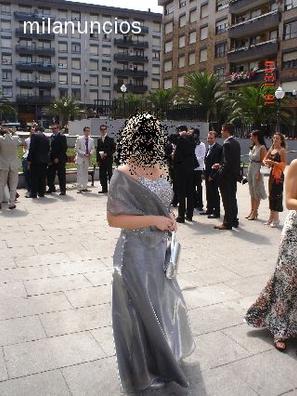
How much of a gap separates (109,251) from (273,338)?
124 inches

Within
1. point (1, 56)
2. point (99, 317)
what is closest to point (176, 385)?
point (99, 317)

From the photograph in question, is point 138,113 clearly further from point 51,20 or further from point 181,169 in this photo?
point 51,20

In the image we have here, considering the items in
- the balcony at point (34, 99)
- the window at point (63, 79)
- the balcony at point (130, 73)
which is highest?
the balcony at point (130, 73)

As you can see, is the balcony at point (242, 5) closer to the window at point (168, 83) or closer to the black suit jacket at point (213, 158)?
the window at point (168, 83)

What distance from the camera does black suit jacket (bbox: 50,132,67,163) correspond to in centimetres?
1117

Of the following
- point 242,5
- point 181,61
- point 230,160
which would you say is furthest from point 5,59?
point 230,160

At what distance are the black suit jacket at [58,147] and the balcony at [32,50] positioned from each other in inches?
2572

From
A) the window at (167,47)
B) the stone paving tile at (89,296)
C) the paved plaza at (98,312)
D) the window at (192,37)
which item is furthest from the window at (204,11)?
the stone paving tile at (89,296)

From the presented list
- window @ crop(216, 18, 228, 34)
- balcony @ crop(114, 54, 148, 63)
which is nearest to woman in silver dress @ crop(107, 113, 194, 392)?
window @ crop(216, 18, 228, 34)

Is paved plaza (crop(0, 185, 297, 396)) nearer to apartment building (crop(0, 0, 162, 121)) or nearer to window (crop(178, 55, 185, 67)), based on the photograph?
window (crop(178, 55, 185, 67))

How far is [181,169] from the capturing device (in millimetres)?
8211

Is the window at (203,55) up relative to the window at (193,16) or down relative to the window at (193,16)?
down

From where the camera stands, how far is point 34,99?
70.4 metres

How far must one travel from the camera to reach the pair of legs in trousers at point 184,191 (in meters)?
8.16
